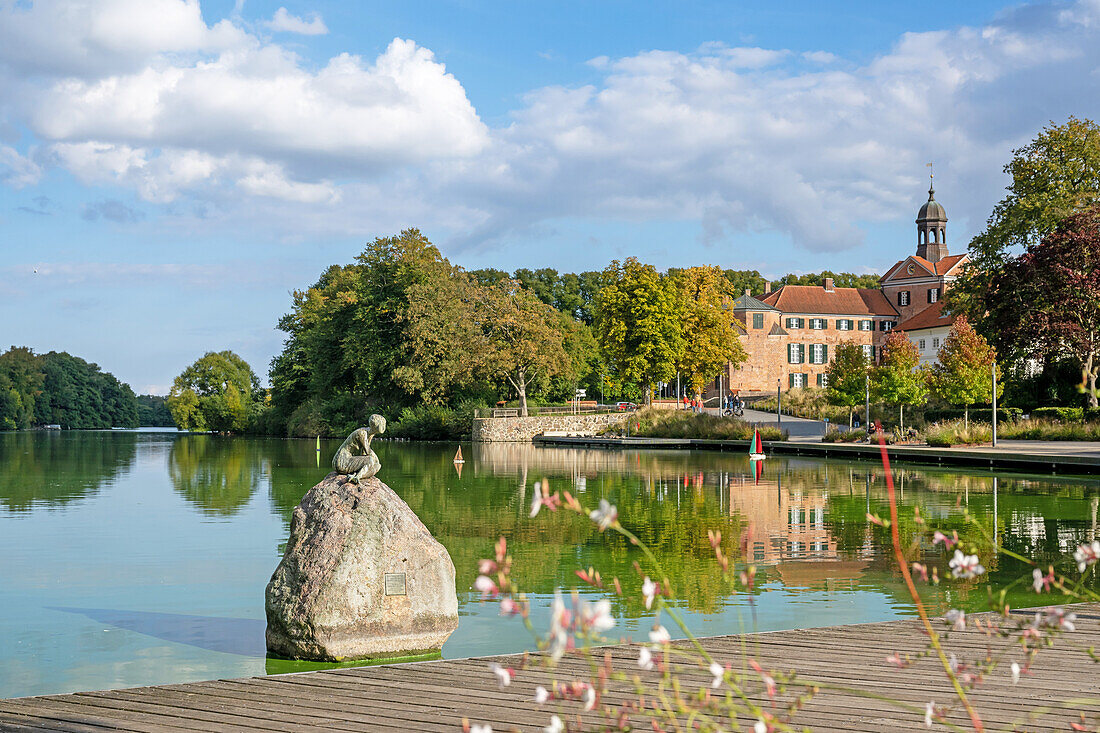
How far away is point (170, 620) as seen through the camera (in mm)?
9891

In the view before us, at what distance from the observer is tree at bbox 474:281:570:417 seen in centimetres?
5525

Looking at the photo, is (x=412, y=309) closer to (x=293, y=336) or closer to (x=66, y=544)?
(x=293, y=336)

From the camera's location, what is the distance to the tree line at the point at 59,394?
107 m

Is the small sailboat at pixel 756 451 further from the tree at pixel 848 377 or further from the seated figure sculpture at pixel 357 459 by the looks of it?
the seated figure sculpture at pixel 357 459

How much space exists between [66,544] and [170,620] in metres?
6.24

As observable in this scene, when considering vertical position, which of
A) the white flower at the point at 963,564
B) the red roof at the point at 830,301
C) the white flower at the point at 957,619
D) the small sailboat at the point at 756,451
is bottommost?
the small sailboat at the point at 756,451

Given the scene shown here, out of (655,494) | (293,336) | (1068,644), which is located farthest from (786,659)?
(293,336)

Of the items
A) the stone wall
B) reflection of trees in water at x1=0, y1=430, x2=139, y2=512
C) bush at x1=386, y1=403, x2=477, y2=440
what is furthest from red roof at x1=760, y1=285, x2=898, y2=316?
reflection of trees in water at x1=0, y1=430, x2=139, y2=512

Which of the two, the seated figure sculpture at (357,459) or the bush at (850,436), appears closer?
the seated figure sculpture at (357,459)

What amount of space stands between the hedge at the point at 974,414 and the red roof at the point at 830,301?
116 feet

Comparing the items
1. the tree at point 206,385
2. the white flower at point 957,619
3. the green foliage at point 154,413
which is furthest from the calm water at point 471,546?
the green foliage at point 154,413

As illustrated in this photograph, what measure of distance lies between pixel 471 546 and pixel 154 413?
149 m

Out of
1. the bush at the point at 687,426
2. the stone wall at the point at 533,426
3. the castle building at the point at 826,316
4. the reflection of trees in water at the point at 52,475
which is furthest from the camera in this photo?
the castle building at the point at 826,316

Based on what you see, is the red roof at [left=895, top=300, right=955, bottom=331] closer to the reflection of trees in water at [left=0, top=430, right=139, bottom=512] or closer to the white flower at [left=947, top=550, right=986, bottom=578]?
the reflection of trees in water at [left=0, top=430, right=139, bottom=512]
